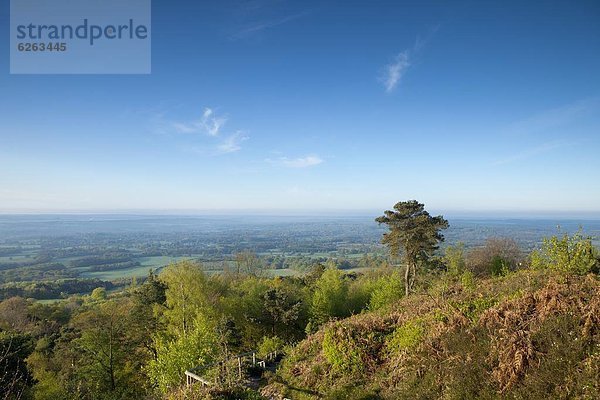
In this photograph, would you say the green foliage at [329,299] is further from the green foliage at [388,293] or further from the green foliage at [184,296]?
the green foliage at [184,296]

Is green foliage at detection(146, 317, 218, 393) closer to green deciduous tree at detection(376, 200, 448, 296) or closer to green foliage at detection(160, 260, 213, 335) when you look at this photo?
green foliage at detection(160, 260, 213, 335)

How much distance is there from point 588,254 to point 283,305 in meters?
23.9

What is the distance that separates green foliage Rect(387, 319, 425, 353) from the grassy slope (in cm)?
3

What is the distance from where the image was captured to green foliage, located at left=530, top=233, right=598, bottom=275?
11078 millimetres

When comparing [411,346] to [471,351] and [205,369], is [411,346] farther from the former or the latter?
[205,369]

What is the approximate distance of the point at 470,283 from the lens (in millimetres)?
14641

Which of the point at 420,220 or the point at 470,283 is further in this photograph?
the point at 420,220

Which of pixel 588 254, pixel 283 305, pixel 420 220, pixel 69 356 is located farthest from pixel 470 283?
pixel 69 356

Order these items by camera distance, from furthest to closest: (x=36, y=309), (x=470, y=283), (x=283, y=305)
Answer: (x=36, y=309)
(x=283, y=305)
(x=470, y=283)

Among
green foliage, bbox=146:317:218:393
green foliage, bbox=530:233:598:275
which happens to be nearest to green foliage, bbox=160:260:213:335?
green foliage, bbox=146:317:218:393

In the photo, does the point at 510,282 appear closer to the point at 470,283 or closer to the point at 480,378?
the point at 470,283

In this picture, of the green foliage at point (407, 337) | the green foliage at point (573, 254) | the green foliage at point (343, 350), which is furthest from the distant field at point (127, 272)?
the green foliage at point (573, 254)

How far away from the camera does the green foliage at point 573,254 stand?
11.1 m

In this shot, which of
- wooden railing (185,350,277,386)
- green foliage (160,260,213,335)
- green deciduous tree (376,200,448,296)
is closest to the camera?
wooden railing (185,350,277,386)
